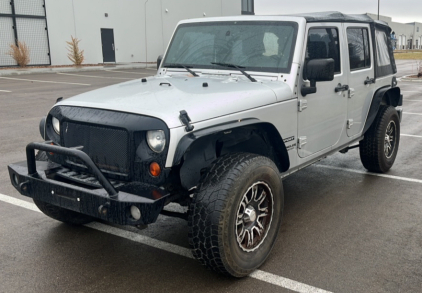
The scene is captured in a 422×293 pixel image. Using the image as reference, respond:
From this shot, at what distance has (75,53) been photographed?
90.2 ft

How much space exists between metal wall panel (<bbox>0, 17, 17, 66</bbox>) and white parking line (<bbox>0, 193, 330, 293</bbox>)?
2232 centimetres

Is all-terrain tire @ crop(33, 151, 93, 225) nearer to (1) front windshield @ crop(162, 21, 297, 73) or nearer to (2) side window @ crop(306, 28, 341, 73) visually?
(1) front windshield @ crop(162, 21, 297, 73)

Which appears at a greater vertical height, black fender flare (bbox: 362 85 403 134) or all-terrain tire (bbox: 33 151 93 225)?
black fender flare (bbox: 362 85 403 134)

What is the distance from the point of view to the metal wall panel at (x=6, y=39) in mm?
24969

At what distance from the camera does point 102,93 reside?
4043 mm

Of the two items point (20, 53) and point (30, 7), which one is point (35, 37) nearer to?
point (30, 7)

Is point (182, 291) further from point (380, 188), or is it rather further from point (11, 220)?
point (380, 188)

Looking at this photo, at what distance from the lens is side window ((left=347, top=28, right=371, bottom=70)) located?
5.41 metres

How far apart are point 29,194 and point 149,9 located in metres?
30.8

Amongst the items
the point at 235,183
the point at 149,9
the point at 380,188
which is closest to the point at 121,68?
the point at 149,9

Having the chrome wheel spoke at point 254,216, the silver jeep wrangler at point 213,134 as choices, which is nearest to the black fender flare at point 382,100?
the silver jeep wrangler at point 213,134

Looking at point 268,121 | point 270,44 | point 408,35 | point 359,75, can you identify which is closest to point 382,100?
point 359,75

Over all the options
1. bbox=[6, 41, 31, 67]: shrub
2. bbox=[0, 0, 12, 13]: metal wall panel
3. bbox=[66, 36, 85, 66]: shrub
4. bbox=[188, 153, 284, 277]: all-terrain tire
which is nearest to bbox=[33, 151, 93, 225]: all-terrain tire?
bbox=[188, 153, 284, 277]: all-terrain tire

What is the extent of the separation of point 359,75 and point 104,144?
3.37 meters
